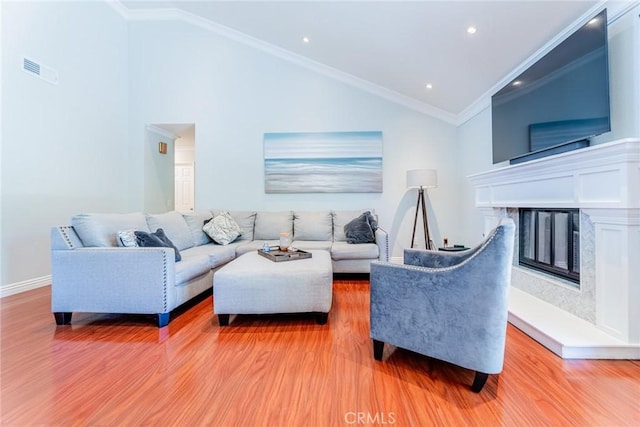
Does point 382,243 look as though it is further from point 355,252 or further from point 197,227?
point 197,227

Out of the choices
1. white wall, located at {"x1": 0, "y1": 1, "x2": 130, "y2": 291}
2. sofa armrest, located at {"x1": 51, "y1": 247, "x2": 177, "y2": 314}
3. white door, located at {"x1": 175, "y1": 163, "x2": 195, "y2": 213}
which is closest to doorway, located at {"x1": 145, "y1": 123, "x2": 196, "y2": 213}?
white door, located at {"x1": 175, "y1": 163, "x2": 195, "y2": 213}

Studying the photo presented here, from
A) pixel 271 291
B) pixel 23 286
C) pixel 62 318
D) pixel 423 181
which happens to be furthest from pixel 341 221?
pixel 23 286

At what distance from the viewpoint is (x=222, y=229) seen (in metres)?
3.70

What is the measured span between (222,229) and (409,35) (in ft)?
10.5

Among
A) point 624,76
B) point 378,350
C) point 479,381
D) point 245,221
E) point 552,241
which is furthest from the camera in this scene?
point 245,221

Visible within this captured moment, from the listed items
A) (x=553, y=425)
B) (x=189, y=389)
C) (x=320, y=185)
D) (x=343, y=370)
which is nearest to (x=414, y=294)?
(x=343, y=370)

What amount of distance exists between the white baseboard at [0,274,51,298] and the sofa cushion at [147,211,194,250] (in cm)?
158

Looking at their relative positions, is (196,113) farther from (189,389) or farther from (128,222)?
(189,389)

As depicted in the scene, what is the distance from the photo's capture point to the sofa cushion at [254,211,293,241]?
4.00 meters

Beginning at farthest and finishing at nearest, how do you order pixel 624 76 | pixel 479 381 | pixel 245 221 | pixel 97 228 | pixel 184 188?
pixel 184 188
pixel 245 221
pixel 97 228
pixel 624 76
pixel 479 381

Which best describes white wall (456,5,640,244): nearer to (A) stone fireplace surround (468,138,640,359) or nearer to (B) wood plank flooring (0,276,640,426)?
(A) stone fireplace surround (468,138,640,359)

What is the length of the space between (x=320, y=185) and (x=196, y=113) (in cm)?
230

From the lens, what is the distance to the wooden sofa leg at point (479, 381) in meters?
1.32

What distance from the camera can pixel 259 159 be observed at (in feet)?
14.5
